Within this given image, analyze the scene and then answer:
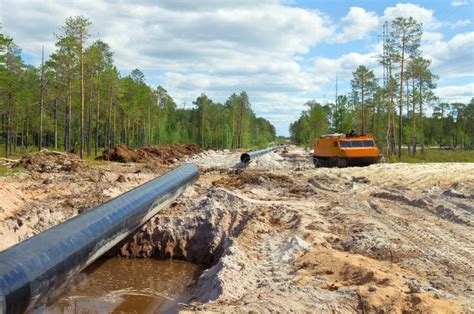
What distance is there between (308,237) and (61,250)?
15.9 ft

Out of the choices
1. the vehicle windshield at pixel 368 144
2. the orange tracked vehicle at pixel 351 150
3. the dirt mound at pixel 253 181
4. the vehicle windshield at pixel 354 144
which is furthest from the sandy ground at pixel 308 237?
the vehicle windshield at pixel 368 144

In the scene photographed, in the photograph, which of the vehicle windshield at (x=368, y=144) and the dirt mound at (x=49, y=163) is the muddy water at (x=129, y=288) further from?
the vehicle windshield at (x=368, y=144)

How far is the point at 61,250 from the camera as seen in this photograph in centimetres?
586

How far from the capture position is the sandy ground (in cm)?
588

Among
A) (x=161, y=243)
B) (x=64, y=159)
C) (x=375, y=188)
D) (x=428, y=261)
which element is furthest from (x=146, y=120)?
(x=428, y=261)

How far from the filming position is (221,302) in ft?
19.2

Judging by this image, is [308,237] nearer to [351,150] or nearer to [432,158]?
[351,150]

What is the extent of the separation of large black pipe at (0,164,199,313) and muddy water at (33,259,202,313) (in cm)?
91

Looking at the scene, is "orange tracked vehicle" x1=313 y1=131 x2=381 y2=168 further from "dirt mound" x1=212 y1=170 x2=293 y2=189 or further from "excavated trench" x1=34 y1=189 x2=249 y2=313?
"excavated trench" x1=34 y1=189 x2=249 y2=313

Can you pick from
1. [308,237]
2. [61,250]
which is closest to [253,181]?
[308,237]

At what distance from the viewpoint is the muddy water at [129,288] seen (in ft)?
24.0

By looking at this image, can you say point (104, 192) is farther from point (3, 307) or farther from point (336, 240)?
point (3, 307)

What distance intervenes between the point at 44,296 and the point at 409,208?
10307mm

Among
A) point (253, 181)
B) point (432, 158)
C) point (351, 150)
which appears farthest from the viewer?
point (432, 158)
